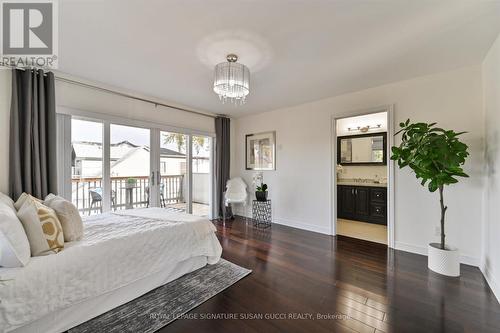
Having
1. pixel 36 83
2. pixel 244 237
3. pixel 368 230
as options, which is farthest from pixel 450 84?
pixel 36 83

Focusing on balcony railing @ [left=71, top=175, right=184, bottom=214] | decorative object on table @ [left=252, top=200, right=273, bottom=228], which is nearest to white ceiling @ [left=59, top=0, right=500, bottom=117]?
balcony railing @ [left=71, top=175, right=184, bottom=214]

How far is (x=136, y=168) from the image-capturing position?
383cm

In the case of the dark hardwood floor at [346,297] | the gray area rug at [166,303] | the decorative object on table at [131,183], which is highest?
the decorative object on table at [131,183]

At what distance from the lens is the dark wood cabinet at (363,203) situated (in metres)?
4.52

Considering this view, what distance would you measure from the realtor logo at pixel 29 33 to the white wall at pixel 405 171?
144 inches

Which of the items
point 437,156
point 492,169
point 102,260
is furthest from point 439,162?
point 102,260

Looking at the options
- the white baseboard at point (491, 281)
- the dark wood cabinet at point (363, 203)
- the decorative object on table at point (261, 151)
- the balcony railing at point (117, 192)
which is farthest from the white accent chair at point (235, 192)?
the white baseboard at point (491, 281)

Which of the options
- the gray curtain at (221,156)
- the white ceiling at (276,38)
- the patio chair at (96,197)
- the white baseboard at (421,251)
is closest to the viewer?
the white ceiling at (276,38)

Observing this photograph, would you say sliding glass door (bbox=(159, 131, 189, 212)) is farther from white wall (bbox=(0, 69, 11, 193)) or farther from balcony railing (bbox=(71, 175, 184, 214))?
white wall (bbox=(0, 69, 11, 193))

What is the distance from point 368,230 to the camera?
14.0 feet

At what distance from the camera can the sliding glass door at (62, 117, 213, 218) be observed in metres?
3.26

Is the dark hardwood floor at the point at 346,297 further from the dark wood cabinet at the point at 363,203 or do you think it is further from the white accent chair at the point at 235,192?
the white accent chair at the point at 235,192

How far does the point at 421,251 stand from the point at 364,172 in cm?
239

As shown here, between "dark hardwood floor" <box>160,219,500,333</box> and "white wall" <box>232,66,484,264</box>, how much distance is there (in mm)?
494
